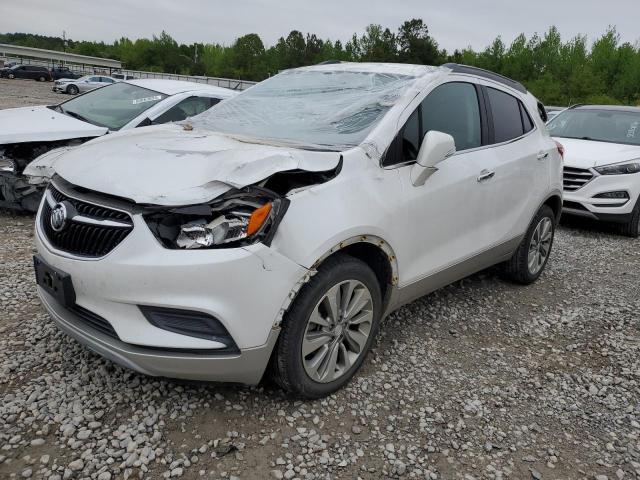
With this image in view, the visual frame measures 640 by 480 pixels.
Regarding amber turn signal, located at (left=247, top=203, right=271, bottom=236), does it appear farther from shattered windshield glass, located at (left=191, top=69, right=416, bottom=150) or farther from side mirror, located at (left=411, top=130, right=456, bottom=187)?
side mirror, located at (left=411, top=130, right=456, bottom=187)

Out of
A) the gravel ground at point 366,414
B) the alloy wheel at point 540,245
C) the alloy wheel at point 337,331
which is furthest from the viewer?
the alloy wheel at point 540,245

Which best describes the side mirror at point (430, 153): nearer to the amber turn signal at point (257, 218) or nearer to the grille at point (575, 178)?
the amber turn signal at point (257, 218)

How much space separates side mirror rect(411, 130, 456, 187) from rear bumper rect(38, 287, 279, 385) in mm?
1269

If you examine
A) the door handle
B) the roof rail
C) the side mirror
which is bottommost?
the door handle

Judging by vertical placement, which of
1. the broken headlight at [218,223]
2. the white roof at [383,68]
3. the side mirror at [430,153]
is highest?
the white roof at [383,68]

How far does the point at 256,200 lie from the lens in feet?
7.93

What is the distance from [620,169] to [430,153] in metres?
5.22

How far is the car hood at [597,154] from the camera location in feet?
23.0

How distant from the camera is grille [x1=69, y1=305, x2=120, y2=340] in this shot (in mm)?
2393

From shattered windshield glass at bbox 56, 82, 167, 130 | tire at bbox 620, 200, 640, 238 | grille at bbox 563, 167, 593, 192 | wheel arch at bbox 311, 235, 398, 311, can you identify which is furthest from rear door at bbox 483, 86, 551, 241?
shattered windshield glass at bbox 56, 82, 167, 130

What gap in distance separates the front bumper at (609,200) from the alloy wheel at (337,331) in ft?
17.3

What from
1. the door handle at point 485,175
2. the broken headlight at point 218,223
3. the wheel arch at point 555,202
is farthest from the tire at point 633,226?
the broken headlight at point 218,223

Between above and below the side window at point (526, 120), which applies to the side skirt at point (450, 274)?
below

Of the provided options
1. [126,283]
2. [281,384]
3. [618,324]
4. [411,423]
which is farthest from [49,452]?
[618,324]
